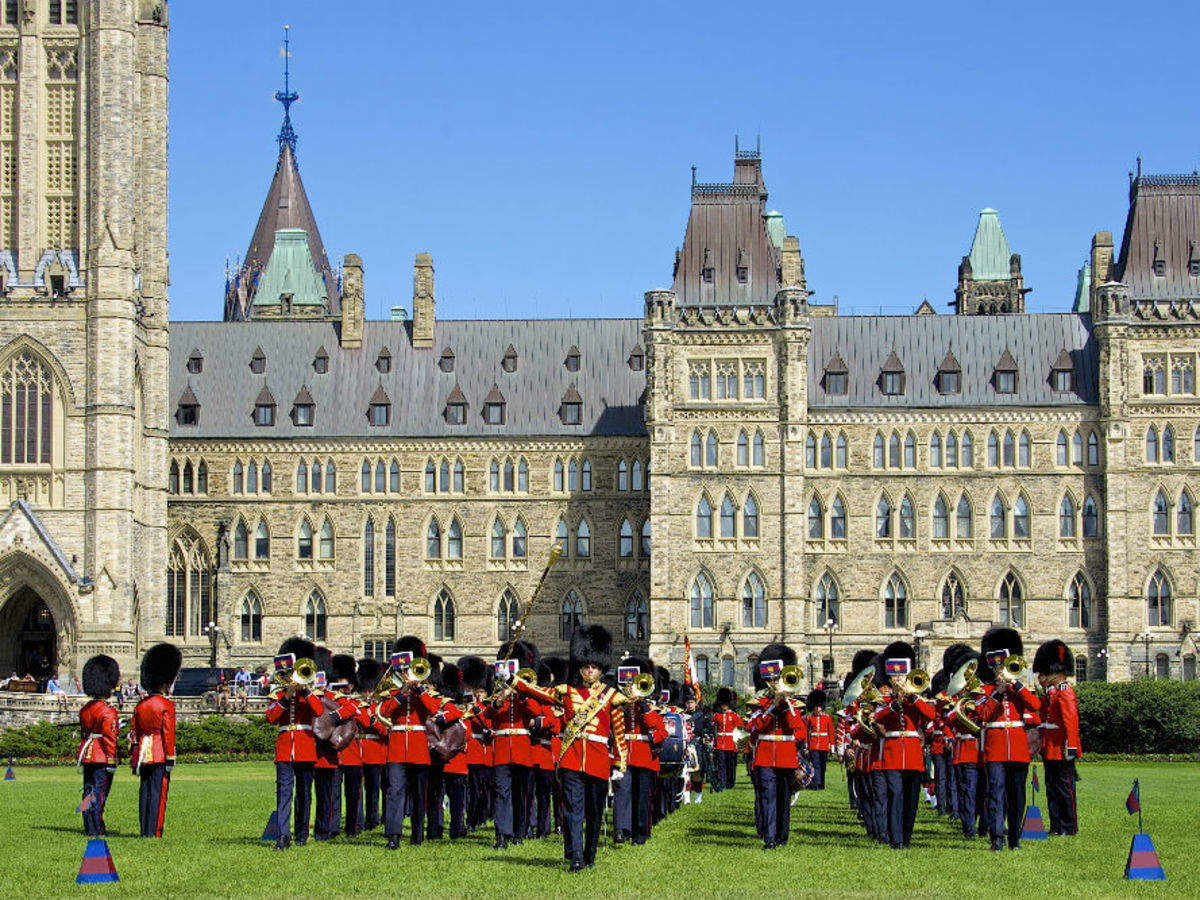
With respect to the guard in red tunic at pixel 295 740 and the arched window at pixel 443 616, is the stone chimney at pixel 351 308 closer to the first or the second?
the arched window at pixel 443 616

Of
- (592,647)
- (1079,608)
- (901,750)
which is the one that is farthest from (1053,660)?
(1079,608)

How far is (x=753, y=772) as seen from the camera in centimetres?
2439

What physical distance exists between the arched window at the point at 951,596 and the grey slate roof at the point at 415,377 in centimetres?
1323

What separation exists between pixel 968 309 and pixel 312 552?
106 ft

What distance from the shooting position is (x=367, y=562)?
7925cm

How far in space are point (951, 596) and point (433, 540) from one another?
1978 centimetres

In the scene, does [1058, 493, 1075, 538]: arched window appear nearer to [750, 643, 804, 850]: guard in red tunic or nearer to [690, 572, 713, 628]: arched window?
[690, 572, 713, 628]: arched window

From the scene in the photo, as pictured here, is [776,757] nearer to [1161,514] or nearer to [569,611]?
[1161,514]

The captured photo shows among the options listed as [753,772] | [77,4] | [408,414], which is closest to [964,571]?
[408,414]

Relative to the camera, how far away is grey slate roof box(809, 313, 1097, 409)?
3007 inches

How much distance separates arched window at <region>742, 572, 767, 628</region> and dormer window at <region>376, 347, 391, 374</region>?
17957mm

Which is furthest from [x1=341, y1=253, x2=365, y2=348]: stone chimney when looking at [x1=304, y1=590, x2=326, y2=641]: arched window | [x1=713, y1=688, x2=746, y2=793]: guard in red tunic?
[x1=713, y1=688, x2=746, y2=793]: guard in red tunic

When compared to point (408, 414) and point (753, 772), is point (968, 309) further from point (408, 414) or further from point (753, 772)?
point (753, 772)

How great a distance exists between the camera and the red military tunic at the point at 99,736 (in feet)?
80.5
